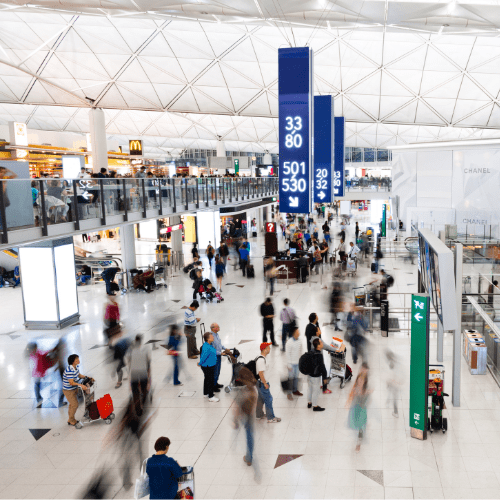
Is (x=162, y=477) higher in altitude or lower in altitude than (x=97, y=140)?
lower

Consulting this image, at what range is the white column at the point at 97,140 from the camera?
27.6m

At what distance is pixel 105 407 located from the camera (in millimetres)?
9742

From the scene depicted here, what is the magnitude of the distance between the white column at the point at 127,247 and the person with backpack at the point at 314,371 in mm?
16202

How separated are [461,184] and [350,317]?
20.8 m

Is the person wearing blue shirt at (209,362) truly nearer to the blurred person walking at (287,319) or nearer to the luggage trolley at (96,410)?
the luggage trolley at (96,410)

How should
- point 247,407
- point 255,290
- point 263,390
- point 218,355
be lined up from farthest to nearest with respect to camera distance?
point 255,290 < point 218,355 < point 263,390 < point 247,407

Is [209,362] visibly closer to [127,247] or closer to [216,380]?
[216,380]

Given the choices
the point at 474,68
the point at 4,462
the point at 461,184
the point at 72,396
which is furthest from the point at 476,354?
the point at 474,68

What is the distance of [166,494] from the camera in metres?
5.81

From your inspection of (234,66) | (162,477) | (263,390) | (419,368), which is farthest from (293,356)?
(234,66)

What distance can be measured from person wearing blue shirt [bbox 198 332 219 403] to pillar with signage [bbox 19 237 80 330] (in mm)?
8418

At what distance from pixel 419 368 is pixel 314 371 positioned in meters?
2.04

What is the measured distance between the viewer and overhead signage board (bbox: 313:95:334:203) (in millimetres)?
18266

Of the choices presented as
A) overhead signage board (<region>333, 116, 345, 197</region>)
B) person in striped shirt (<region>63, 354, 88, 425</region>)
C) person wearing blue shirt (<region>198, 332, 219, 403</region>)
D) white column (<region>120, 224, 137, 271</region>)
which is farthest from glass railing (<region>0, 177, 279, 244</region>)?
overhead signage board (<region>333, 116, 345, 197</region>)
